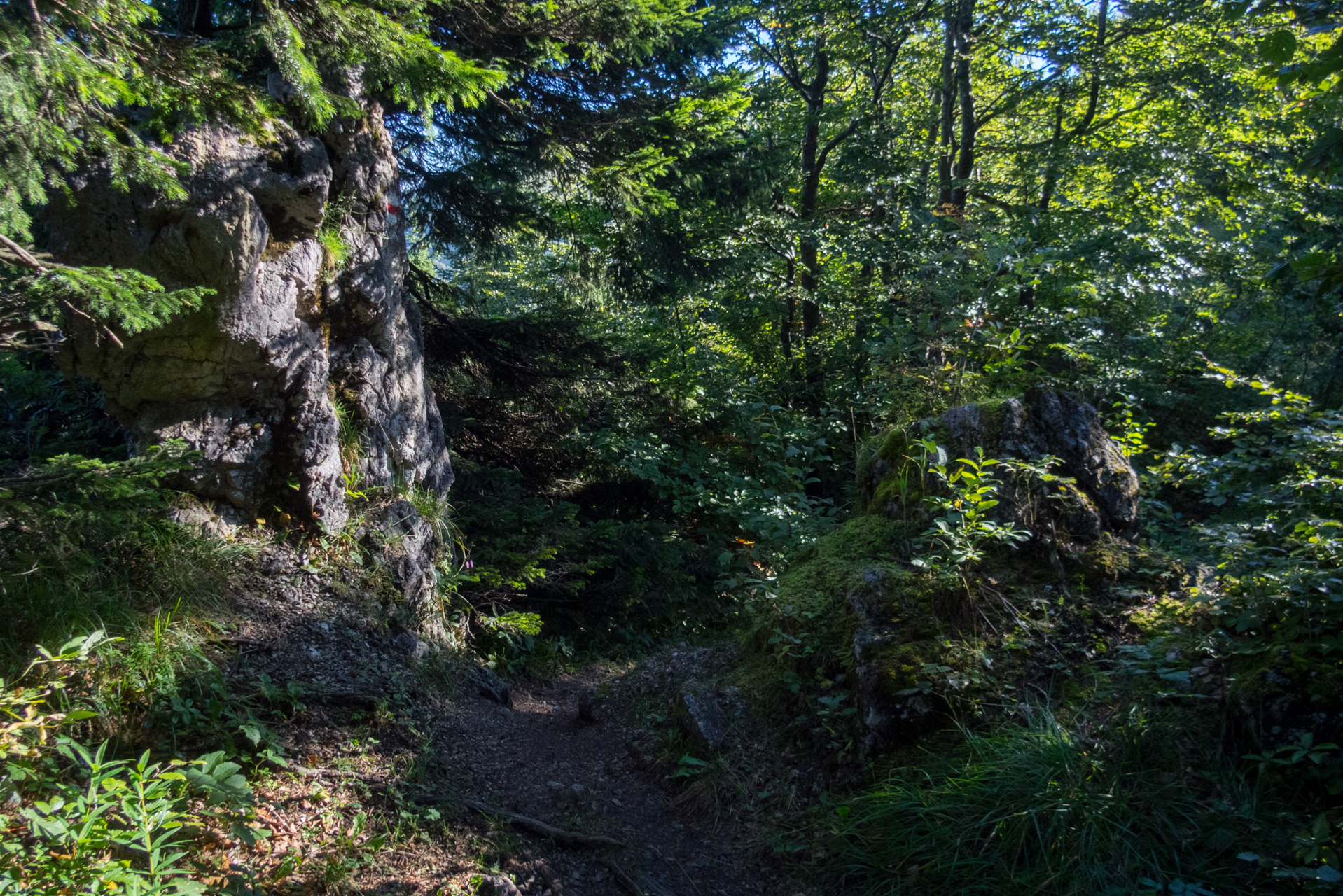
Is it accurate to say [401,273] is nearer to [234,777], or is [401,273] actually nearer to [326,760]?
[326,760]

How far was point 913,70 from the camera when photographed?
13.9 meters

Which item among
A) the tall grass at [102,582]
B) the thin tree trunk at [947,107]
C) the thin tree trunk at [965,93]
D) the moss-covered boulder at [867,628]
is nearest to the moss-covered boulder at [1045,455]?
the moss-covered boulder at [867,628]

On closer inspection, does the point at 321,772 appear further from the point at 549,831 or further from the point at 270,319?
the point at 270,319

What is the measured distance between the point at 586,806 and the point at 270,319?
3770mm

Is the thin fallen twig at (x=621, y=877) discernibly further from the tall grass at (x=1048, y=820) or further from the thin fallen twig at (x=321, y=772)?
the thin fallen twig at (x=321, y=772)

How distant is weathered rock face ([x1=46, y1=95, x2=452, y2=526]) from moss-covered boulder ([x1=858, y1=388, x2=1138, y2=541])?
166 inches

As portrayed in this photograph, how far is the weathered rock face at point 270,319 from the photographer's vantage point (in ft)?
13.2

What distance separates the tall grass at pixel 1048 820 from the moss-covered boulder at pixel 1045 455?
5.06 feet

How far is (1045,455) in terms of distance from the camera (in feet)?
15.1

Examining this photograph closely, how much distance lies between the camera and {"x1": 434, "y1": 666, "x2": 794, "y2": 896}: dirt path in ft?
11.2

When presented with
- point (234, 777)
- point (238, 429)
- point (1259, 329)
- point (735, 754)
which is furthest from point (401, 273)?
point (1259, 329)

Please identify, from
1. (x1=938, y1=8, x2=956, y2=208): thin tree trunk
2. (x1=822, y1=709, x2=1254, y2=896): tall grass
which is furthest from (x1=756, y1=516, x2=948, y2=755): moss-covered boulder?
(x1=938, y1=8, x2=956, y2=208): thin tree trunk

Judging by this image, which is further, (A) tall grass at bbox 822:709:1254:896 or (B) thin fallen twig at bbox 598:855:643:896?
(B) thin fallen twig at bbox 598:855:643:896

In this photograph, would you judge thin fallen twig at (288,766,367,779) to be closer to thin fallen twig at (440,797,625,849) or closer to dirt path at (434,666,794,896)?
thin fallen twig at (440,797,625,849)
